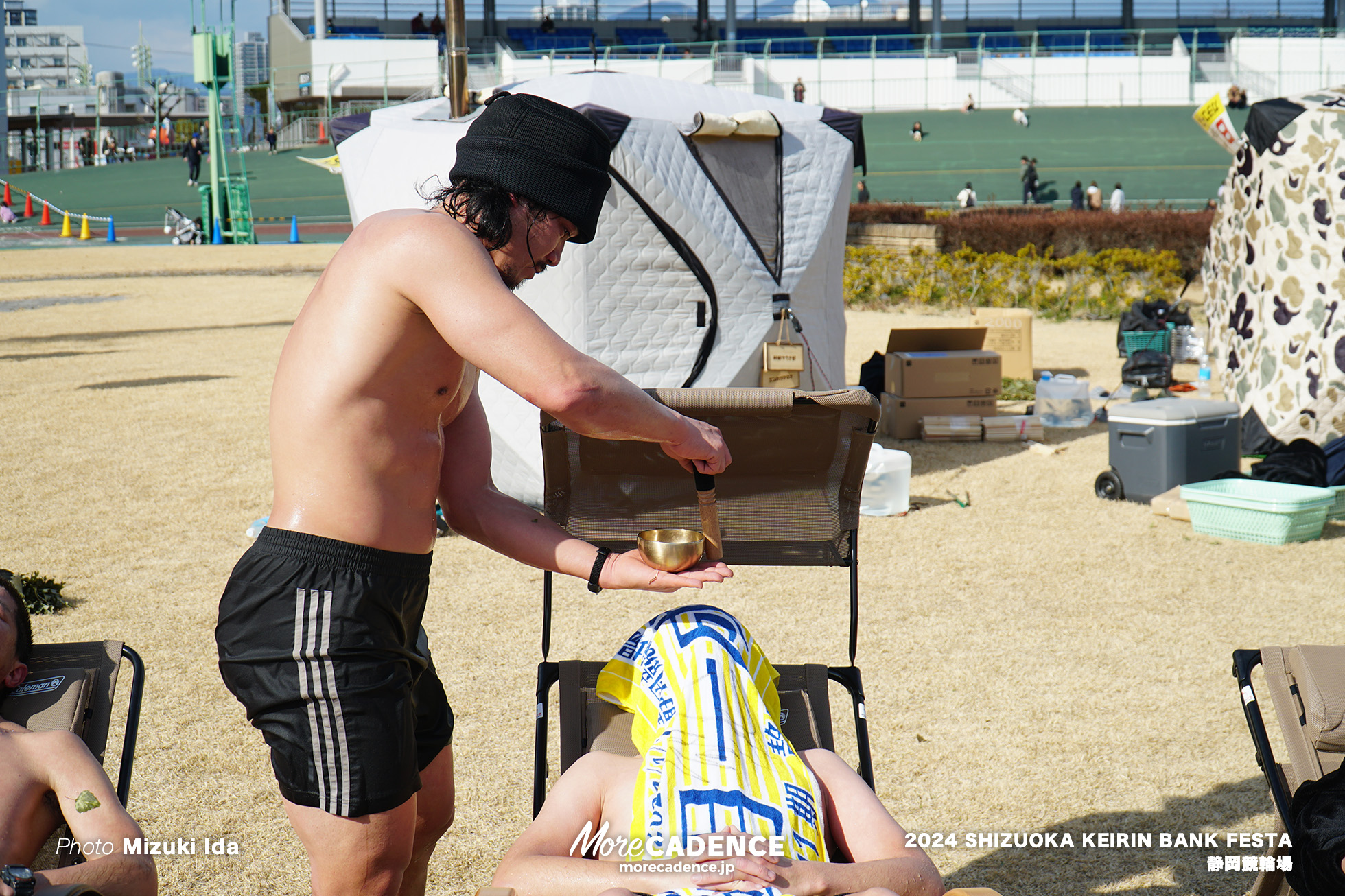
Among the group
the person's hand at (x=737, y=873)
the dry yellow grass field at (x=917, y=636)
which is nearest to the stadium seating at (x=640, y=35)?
the dry yellow grass field at (x=917, y=636)

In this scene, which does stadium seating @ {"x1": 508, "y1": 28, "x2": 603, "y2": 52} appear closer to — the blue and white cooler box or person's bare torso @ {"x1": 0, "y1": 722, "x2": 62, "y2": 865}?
the blue and white cooler box

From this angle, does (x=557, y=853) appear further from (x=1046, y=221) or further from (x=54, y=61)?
(x=54, y=61)

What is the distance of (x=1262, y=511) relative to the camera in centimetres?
552

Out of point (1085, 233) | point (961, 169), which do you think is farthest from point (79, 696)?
point (961, 169)

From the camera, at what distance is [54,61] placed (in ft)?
313

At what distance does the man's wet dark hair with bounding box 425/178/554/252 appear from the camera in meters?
1.80

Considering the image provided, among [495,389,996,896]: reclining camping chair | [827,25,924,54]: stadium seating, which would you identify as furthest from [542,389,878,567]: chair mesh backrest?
[827,25,924,54]: stadium seating

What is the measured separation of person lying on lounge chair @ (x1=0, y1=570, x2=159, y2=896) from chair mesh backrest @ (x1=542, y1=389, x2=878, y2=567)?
1145mm

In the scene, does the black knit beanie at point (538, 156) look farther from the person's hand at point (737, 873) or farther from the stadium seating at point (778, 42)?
the stadium seating at point (778, 42)

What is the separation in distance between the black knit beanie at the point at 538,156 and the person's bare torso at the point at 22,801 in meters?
Answer: 1.44

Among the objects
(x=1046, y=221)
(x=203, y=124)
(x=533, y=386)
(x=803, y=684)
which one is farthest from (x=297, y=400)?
(x=203, y=124)

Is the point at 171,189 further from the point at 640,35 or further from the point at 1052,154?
the point at 1052,154

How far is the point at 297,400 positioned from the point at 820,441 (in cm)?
125

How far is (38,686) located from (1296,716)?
2.82 metres
